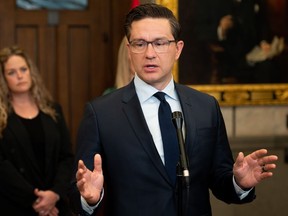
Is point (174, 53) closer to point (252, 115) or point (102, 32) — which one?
point (252, 115)

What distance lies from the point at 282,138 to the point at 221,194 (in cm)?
227

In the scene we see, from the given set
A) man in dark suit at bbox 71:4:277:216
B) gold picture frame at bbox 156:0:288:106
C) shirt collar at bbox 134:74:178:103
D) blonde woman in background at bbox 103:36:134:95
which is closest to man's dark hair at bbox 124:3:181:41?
man in dark suit at bbox 71:4:277:216

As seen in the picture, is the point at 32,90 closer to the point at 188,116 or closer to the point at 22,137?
the point at 22,137

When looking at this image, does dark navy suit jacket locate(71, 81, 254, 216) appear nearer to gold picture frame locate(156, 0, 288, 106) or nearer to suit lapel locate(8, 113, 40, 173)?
suit lapel locate(8, 113, 40, 173)

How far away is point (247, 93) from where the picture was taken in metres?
4.26

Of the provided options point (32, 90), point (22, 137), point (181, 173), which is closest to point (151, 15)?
point (181, 173)

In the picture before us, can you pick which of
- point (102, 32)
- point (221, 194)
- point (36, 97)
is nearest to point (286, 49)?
point (102, 32)

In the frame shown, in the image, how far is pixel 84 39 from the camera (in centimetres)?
493

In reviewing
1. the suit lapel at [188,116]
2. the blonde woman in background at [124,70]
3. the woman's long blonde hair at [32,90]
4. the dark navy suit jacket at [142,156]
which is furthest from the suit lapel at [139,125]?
the woman's long blonde hair at [32,90]

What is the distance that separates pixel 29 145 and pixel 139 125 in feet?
5.71

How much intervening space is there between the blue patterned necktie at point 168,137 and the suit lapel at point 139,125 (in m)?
0.03

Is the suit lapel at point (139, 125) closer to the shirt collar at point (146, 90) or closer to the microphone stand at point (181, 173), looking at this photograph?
the shirt collar at point (146, 90)

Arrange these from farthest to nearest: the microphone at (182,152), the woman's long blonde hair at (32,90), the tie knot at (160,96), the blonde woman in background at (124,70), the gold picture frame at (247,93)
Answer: the gold picture frame at (247,93) < the woman's long blonde hair at (32,90) < the blonde woman in background at (124,70) < the tie knot at (160,96) < the microphone at (182,152)

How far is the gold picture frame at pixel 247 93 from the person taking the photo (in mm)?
4188
